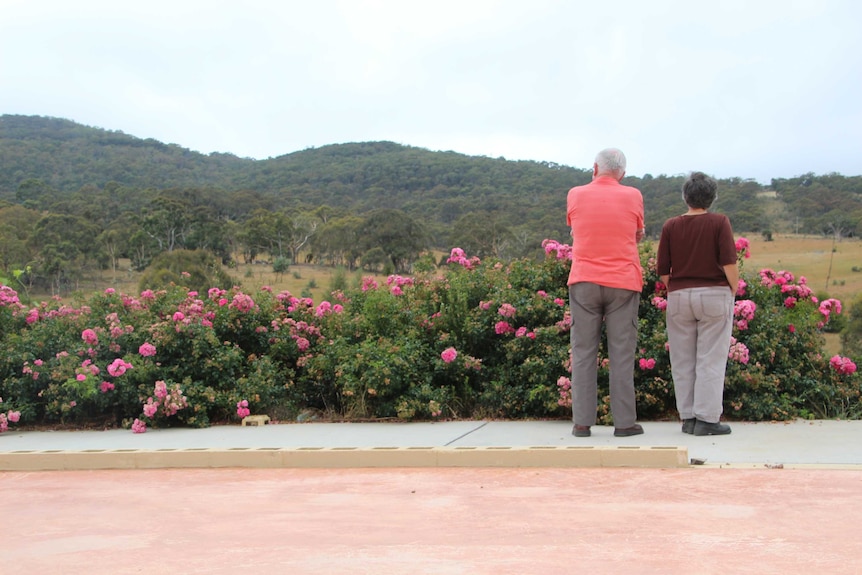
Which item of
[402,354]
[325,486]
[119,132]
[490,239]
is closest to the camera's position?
[325,486]

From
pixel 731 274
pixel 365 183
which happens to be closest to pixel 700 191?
pixel 731 274

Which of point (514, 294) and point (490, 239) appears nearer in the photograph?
point (514, 294)

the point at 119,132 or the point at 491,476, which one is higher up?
the point at 119,132

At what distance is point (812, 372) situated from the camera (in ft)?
21.9

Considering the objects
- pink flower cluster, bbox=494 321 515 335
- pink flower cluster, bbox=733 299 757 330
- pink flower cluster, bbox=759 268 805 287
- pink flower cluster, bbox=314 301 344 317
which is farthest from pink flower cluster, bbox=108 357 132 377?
pink flower cluster, bbox=759 268 805 287

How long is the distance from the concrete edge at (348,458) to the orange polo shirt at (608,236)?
122 centimetres

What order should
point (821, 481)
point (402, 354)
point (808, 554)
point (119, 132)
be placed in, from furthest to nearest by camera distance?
point (119, 132), point (402, 354), point (821, 481), point (808, 554)

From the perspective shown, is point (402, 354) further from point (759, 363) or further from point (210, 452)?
point (759, 363)

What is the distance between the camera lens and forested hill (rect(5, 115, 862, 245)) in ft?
189

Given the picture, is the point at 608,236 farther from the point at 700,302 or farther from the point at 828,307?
the point at 828,307

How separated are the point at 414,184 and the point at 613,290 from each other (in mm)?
118644

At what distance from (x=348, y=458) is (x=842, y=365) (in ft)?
13.1

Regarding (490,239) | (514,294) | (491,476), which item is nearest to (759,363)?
(514,294)

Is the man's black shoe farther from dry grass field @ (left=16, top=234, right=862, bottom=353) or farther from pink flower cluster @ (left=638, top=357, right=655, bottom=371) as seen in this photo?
dry grass field @ (left=16, top=234, right=862, bottom=353)
